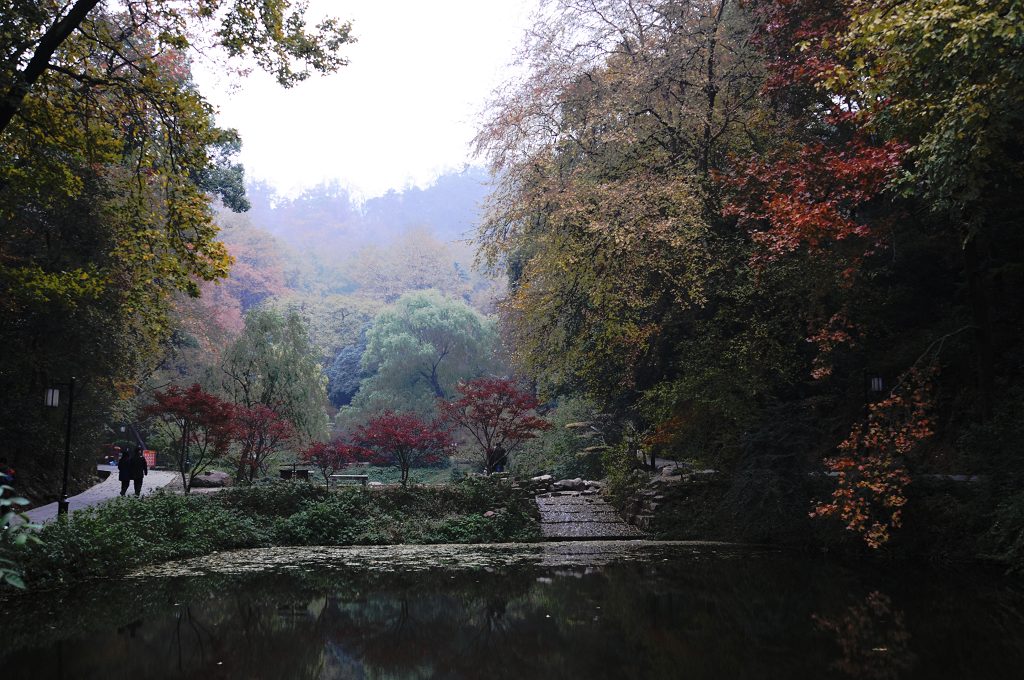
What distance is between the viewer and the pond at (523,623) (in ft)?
19.8

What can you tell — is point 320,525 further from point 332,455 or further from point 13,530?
point 13,530

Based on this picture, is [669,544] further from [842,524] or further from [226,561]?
[226,561]

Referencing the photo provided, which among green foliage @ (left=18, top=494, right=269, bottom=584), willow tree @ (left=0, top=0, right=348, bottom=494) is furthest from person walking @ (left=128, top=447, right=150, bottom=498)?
green foliage @ (left=18, top=494, right=269, bottom=584)

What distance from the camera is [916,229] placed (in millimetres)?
12109

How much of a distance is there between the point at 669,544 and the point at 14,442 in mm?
12480

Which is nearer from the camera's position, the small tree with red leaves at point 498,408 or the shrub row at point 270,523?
the shrub row at point 270,523

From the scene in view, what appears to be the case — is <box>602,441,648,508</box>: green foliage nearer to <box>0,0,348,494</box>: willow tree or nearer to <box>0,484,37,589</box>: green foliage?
<box>0,0,348,494</box>: willow tree

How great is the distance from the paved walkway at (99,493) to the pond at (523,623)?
3.23m

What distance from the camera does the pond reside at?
6.04 meters

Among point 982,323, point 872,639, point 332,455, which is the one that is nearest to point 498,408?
point 332,455

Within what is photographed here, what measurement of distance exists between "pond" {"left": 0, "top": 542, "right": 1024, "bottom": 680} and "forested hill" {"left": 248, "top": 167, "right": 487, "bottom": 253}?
7225 centimetres

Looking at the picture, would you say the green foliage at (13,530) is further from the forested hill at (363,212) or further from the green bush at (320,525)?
the forested hill at (363,212)

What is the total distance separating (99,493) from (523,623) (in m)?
15.3

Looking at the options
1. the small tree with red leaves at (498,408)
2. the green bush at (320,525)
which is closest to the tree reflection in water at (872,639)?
the green bush at (320,525)
